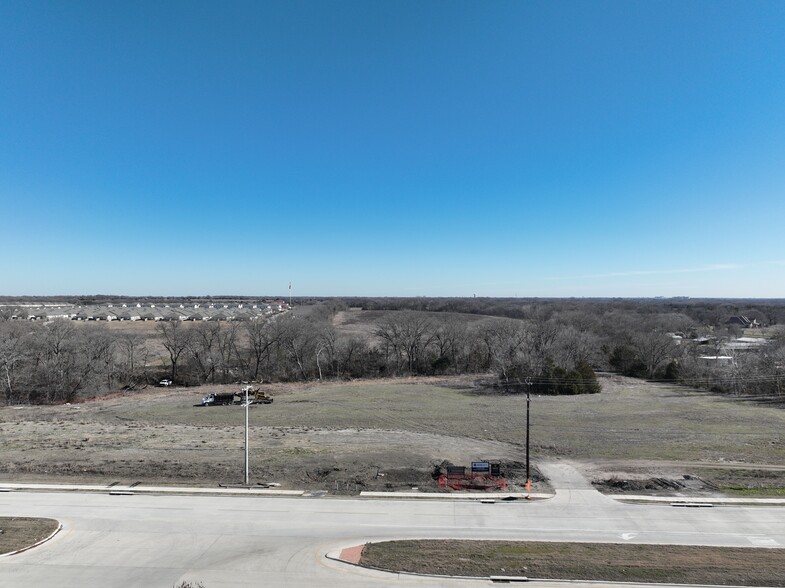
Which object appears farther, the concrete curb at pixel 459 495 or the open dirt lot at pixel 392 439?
the open dirt lot at pixel 392 439

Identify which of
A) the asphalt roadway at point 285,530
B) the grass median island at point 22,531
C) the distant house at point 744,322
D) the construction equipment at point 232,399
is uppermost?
the distant house at point 744,322

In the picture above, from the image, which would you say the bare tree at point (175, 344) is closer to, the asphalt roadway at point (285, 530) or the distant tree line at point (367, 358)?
the distant tree line at point (367, 358)

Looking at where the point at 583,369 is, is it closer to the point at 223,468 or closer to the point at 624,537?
the point at 624,537

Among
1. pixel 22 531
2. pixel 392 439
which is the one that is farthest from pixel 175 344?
pixel 22 531

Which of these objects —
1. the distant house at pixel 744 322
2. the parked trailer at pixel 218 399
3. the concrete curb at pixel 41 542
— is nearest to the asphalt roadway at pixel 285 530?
the concrete curb at pixel 41 542

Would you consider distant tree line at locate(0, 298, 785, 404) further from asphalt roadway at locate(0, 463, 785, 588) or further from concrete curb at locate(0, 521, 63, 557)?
concrete curb at locate(0, 521, 63, 557)
